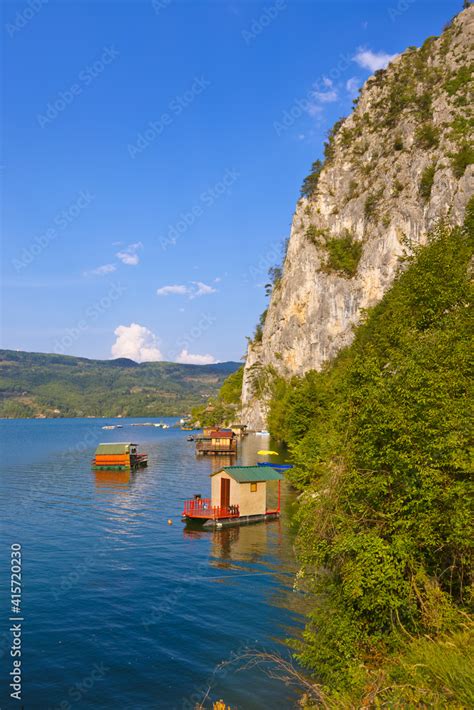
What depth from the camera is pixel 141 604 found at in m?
26.0

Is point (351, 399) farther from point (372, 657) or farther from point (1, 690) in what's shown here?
point (1, 690)

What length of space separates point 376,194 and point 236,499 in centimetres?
9298

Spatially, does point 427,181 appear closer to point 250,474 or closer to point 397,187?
→ point 397,187

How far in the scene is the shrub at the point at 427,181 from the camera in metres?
98.0

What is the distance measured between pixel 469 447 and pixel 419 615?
498 centimetres

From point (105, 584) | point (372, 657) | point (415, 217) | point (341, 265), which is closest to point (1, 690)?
point (105, 584)

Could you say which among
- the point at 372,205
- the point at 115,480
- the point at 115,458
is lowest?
the point at 115,480

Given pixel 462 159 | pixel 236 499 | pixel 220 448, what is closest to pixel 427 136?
pixel 462 159

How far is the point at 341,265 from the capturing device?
408 feet

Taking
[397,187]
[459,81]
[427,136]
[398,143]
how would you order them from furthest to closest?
[398,143]
[397,187]
[427,136]
[459,81]

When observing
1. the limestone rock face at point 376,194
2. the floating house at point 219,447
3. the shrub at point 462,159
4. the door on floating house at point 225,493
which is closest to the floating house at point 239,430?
the limestone rock face at point 376,194

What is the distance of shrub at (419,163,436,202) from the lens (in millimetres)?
98000

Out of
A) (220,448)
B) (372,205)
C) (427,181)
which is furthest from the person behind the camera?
(372,205)

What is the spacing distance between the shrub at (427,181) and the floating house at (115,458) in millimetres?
72163
